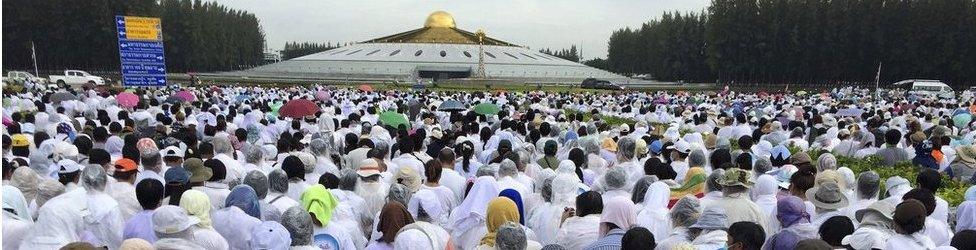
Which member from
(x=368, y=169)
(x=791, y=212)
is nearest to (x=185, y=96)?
(x=368, y=169)

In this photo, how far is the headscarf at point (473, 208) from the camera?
5.16 metres

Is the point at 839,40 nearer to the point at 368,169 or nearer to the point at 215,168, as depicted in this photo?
the point at 368,169

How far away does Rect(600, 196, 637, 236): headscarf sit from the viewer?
422cm

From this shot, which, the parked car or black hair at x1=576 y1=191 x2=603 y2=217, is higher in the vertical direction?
black hair at x1=576 y1=191 x2=603 y2=217

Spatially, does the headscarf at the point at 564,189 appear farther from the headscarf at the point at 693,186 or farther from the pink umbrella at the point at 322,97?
the pink umbrella at the point at 322,97

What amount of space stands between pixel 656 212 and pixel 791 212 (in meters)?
0.94

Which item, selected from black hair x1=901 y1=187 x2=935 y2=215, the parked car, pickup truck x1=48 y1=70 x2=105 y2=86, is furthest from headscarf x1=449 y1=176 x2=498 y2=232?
the parked car

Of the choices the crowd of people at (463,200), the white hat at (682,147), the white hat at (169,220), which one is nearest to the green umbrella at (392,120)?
the crowd of people at (463,200)

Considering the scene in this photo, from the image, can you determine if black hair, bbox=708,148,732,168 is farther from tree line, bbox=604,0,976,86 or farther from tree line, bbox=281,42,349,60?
tree line, bbox=281,42,349,60

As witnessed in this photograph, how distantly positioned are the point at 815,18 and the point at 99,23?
53004 millimetres

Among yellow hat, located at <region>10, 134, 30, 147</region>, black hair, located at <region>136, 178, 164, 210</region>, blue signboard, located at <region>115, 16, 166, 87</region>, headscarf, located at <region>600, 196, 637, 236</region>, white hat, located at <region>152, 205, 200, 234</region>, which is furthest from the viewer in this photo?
blue signboard, located at <region>115, 16, 166, 87</region>

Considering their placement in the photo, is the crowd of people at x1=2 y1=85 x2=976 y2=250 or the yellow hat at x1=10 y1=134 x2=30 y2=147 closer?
the crowd of people at x1=2 y1=85 x2=976 y2=250

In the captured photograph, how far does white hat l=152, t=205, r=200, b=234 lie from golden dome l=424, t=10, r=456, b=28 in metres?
80.6

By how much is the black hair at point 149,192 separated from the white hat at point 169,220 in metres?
0.59
